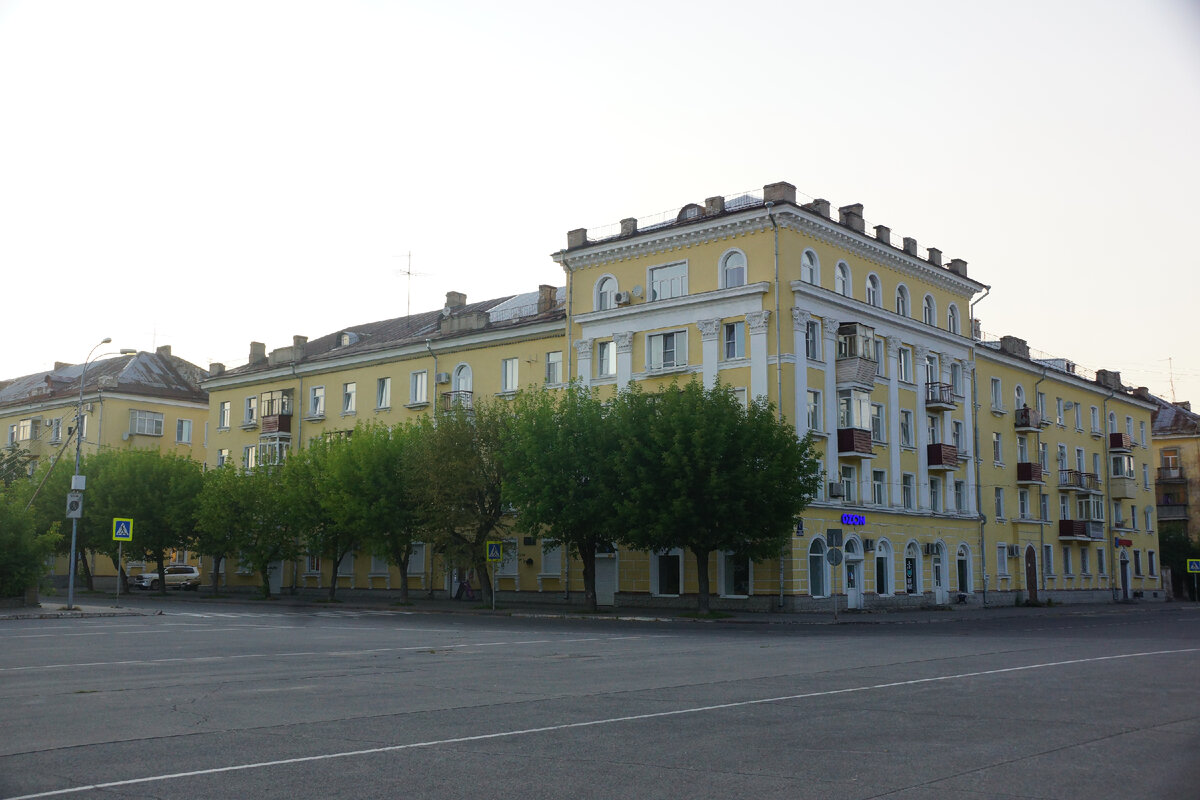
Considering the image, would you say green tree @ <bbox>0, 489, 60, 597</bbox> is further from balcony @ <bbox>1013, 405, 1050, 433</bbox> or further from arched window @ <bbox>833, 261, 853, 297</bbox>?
balcony @ <bbox>1013, 405, 1050, 433</bbox>

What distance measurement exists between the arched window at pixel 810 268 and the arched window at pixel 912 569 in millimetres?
12552

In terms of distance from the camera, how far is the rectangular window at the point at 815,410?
42406 millimetres

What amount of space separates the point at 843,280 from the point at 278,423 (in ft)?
106

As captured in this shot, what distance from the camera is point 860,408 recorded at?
4400cm

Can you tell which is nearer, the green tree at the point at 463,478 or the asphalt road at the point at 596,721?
the asphalt road at the point at 596,721

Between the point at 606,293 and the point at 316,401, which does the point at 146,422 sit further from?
the point at 606,293

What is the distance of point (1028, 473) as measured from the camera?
189 feet

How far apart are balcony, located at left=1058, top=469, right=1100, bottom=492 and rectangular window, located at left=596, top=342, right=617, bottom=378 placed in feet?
98.7

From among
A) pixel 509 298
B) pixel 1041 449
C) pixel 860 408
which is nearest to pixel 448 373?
pixel 509 298

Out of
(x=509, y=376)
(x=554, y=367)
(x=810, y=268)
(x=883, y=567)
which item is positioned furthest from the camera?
(x=509, y=376)

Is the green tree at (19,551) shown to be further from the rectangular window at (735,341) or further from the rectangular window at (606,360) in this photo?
the rectangular window at (735,341)

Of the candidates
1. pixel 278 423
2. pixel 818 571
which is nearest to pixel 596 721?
pixel 818 571

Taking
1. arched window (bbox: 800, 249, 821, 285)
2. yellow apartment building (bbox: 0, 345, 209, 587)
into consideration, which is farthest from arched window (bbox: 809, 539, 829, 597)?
yellow apartment building (bbox: 0, 345, 209, 587)

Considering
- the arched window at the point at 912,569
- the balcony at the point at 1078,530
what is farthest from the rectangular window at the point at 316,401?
the balcony at the point at 1078,530
